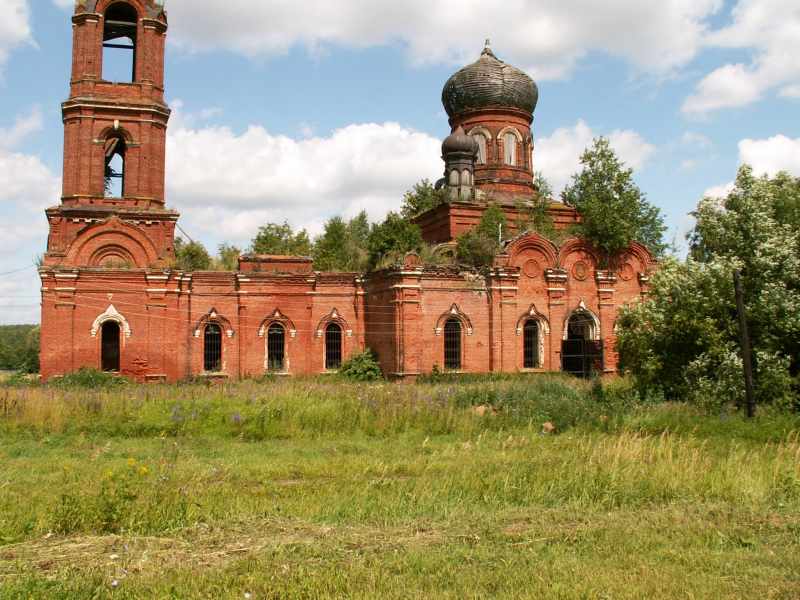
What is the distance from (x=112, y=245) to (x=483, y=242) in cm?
1272

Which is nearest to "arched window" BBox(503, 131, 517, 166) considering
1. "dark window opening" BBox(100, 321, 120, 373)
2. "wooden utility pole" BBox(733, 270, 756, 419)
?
"dark window opening" BBox(100, 321, 120, 373)

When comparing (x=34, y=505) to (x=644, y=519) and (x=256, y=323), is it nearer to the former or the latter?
(x=644, y=519)

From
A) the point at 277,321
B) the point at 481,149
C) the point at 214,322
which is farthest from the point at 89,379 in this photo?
the point at 481,149

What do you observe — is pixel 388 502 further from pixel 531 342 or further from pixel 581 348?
pixel 581 348

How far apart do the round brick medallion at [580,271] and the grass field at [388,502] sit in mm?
13181

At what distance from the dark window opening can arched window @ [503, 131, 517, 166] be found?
686 inches

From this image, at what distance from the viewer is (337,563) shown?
612cm

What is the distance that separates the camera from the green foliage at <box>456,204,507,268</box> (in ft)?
87.8

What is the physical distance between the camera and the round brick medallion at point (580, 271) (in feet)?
91.7

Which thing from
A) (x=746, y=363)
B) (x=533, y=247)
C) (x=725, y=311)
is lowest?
(x=746, y=363)

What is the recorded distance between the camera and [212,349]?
26.1 meters

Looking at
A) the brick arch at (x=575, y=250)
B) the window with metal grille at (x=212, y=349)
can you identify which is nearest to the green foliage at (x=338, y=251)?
the window with metal grille at (x=212, y=349)

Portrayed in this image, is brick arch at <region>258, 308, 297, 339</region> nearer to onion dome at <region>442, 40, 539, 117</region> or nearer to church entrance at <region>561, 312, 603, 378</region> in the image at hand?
church entrance at <region>561, 312, 603, 378</region>

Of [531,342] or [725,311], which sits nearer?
[725,311]
